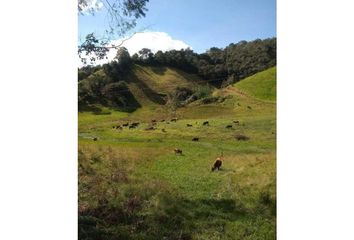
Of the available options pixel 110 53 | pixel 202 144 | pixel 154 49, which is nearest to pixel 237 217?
pixel 202 144

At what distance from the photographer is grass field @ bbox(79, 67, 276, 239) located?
14.4 feet

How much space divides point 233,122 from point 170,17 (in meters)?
Result: 1.29

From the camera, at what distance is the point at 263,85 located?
4.54 m

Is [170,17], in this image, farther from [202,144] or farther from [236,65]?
[202,144]

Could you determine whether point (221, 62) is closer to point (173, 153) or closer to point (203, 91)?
point (203, 91)

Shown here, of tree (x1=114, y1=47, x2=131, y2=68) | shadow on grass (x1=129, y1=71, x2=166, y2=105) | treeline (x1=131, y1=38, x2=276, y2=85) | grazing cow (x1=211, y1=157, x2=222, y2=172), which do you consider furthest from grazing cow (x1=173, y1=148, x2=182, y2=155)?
tree (x1=114, y1=47, x2=131, y2=68)

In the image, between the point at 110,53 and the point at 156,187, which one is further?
the point at 110,53

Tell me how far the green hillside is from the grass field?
0.01 m

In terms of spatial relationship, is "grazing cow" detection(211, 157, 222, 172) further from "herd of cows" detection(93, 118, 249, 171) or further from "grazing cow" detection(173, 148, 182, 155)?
"grazing cow" detection(173, 148, 182, 155)

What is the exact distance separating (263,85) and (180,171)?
117 centimetres

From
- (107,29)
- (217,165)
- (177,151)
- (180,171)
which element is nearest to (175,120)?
(177,151)

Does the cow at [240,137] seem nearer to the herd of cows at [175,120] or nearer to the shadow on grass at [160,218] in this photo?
the herd of cows at [175,120]
